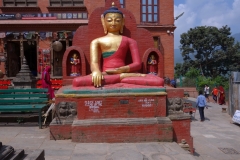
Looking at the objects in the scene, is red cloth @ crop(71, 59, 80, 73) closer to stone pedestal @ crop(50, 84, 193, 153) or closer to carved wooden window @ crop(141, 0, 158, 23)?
stone pedestal @ crop(50, 84, 193, 153)

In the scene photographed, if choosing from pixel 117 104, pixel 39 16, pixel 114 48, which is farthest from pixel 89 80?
pixel 39 16

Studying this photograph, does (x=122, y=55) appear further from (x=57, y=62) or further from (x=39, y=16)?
(x=39, y=16)

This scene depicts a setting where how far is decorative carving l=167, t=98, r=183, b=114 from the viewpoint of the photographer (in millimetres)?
6863

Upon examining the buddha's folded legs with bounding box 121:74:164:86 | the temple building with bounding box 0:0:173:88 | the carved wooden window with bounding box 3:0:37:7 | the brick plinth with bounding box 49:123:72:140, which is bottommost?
the brick plinth with bounding box 49:123:72:140

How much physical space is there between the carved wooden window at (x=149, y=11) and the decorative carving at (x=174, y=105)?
1557cm

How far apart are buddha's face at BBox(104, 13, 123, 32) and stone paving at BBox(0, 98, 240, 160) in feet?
11.6

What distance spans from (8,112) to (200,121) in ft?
29.1

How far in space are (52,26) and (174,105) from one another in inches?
596

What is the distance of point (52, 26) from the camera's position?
1986 cm

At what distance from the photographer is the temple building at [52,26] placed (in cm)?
1969

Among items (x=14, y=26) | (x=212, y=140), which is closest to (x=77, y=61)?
(x=212, y=140)

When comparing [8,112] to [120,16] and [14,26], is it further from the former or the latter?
[14,26]

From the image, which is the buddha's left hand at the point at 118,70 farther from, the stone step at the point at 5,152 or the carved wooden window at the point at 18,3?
the carved wooden window at the point at 18,3

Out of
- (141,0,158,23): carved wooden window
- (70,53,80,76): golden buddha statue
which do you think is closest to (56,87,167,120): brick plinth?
(70,53,80,76): golden buddha statue
